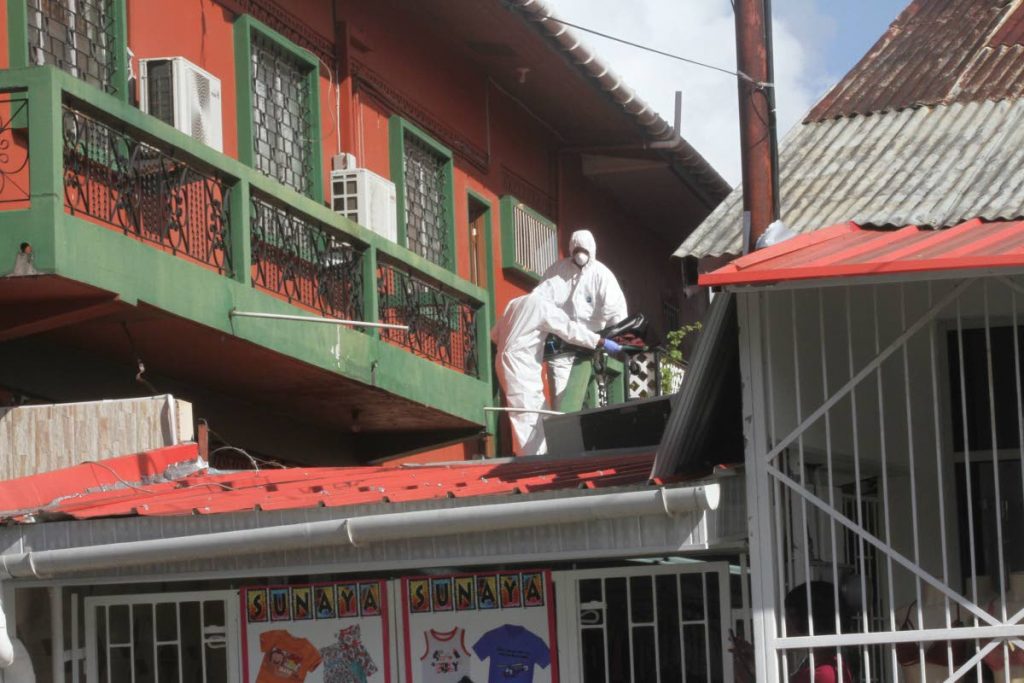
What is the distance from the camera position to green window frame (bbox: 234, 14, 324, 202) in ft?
47.4

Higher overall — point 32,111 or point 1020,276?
point 32,111

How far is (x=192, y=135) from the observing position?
13.0 meters

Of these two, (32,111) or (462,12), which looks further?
(462,12)

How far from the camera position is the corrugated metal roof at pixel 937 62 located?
11641 mm

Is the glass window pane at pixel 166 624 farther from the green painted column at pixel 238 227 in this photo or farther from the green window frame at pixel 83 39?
the green window frame at pixel 83 39

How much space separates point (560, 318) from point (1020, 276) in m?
6.78

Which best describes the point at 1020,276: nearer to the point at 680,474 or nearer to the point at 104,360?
the point at 680,474

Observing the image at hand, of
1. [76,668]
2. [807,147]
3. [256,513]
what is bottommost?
[76,668]

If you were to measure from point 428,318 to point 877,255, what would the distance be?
7871 millimetres

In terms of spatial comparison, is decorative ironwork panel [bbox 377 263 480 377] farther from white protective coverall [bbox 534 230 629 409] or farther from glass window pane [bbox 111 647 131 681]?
glass window pane [bbox 111 647 131 681]

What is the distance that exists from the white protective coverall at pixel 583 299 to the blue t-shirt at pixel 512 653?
239 inches

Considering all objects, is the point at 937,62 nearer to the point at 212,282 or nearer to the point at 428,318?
the point at 212,282

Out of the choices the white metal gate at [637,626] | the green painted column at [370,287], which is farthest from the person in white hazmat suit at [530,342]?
the white metal gate at [637,626]

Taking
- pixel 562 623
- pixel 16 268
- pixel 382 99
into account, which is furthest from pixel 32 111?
pixel 382 99
